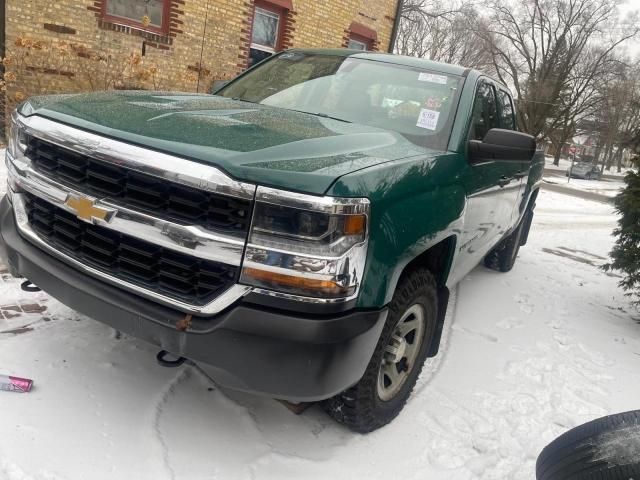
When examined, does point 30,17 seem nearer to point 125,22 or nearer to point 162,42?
point 125,22

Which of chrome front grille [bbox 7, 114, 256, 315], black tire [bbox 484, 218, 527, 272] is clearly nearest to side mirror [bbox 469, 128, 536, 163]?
chrome front grille [bbox 7, 114, 256, 315]

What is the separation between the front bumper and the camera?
1.93 metres

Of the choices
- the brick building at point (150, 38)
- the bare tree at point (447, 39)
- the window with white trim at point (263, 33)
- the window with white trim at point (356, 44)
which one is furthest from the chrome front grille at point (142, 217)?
the bare tree at point (447, 39)

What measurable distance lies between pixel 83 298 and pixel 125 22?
7862 mm

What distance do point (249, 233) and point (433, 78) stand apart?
197 centimetres

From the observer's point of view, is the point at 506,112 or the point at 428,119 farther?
the point at 506,112

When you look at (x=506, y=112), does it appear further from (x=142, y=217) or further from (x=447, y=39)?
(x=447, y=39)

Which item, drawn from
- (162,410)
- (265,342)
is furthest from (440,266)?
(162,410)

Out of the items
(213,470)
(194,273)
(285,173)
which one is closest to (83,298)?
(194,273)

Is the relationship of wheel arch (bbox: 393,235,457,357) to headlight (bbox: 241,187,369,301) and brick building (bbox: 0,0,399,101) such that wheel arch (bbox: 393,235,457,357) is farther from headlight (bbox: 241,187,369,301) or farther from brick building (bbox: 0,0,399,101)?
brick building (bbox: 0,0,399,101)

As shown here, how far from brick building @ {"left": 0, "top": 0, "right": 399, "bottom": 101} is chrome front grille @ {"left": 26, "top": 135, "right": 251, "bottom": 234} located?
5.97m

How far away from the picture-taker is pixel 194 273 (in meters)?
2.02

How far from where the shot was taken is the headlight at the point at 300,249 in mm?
1897

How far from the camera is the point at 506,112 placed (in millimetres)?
4527
